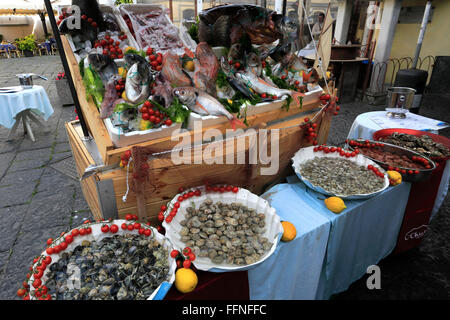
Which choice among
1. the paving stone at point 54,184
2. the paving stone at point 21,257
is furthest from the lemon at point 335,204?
the paving stone at point 54,184

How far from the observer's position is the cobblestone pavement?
2416mm

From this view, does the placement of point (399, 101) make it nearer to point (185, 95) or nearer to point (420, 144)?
point (420, 144)

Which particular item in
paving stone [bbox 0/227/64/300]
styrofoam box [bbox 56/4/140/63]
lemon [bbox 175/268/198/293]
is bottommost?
paving stone [bbox 0/227/64/300]

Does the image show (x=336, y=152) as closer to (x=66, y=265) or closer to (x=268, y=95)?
(x=268, y=95)

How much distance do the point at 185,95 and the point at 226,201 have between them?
28.5 inches

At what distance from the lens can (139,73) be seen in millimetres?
1681

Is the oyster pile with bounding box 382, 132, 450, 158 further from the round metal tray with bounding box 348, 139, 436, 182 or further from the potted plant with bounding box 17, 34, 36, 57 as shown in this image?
the potted plant with bounding box 17, 34, 36, 57

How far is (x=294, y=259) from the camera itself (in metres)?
1.66

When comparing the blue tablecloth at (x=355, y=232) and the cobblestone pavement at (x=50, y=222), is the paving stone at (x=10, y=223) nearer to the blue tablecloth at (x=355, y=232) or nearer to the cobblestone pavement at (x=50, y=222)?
the cobblestone pavement at (x=50, y=222)

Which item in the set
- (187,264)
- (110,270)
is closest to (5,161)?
(110,270)

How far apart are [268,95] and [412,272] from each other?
7.03 feet

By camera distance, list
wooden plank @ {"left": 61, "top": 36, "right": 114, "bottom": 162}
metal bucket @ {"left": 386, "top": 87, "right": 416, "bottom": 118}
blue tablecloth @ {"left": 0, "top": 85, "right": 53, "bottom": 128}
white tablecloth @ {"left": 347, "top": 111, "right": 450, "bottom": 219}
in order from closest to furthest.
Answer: wooden plank @ {"left": 61, "top": 36, "right": 114, "bottom": 162} < white tablecloth @ {"left": 347, "top": 111, "right": 450, "bottom": 219} < metal bucket @ {"left": 386, "top": 87, "right": 416, "bottom": 118} < blue tablecloth @ {"left": 0, "top": 85, "right": 53, "bottom": 128}

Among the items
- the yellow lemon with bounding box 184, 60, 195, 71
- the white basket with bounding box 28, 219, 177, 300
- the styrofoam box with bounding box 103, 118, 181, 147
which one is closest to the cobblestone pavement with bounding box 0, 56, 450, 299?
the white basket with bounding box 28, 219, 177, 300

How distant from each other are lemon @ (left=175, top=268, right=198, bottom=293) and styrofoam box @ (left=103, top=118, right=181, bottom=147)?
29.6 inches
